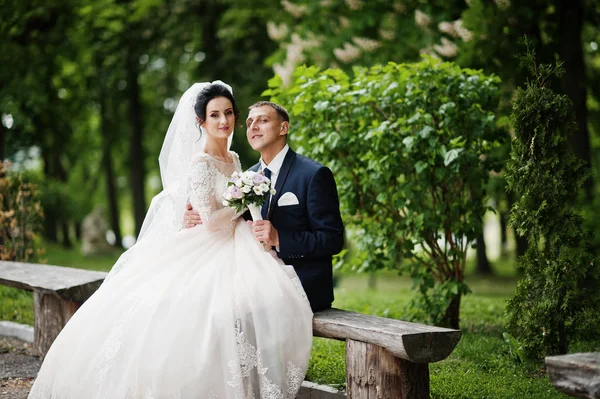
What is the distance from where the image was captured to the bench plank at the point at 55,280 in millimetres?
5988

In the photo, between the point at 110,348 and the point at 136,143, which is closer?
the point at 110,348

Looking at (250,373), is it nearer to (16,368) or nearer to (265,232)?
(265,232)

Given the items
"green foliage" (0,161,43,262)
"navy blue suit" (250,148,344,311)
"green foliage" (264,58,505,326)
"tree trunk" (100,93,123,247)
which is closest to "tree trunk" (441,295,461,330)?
"green foliage" (264,58,505,326)

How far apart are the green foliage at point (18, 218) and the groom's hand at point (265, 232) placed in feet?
19.4

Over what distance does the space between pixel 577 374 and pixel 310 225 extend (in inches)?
79.2

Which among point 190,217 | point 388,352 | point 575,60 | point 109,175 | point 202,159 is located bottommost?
point 388,352

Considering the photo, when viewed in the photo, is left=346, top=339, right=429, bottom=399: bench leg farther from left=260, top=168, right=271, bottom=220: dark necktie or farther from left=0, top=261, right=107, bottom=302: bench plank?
left=0, top=261, right=107, bottom=302: bench plank

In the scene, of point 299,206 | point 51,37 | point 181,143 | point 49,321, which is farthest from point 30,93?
point 299,206

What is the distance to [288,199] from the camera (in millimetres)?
4652

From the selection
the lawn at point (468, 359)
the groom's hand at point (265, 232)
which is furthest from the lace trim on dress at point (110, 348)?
the lawn at point (468, 359)

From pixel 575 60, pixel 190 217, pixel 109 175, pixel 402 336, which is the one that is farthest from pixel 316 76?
pixel 109 175

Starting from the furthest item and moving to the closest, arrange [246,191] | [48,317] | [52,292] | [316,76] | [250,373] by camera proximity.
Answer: [316,76] → [48,317] → [52,292] → [246,191] → [250,373]

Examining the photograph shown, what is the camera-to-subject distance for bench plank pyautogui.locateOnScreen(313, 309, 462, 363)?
375cm

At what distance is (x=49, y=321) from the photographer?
646cm
